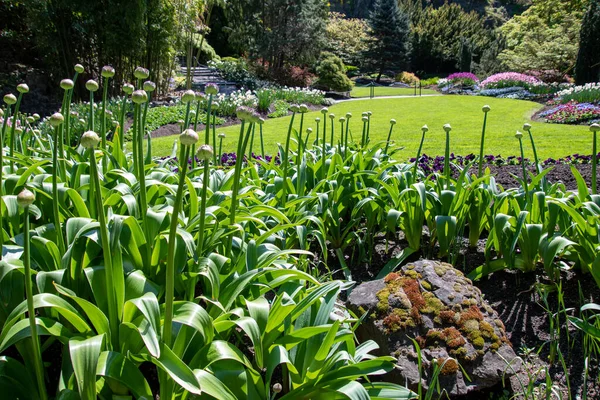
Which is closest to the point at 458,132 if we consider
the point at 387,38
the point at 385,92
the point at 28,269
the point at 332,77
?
the point at 28,269

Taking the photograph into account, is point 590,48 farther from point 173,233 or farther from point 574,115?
point 173,233

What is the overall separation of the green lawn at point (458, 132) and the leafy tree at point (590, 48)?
18.5ft

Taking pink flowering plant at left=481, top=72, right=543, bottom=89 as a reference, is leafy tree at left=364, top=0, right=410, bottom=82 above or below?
above

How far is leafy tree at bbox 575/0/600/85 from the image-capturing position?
16641 mm

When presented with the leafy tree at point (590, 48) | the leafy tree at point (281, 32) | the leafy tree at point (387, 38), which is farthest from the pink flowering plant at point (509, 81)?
the leafy tree at point (387, 38)

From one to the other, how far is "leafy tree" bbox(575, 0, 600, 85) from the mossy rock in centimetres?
1880

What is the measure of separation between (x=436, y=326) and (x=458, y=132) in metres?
7.27

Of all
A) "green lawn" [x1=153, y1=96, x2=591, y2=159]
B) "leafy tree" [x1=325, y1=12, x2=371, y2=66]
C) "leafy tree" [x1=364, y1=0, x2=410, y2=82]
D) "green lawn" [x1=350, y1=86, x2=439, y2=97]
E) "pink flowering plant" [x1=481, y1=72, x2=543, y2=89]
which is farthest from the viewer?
"leafy tree" [x1=325, y1=12, x2=371, y2=66]

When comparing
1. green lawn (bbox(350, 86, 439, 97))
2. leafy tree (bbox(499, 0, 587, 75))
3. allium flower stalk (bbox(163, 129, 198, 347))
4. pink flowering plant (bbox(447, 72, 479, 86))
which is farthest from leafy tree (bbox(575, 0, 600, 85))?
allium flower stalk (bbox(163, 129, 198, 347))

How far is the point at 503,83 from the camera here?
2067cm

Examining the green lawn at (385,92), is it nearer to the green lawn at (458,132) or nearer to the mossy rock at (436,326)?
the green lawn at (458,132)

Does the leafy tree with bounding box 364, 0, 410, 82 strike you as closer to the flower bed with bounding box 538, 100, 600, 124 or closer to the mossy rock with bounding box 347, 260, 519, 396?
the flower bed with bounding box 538, 100, 600, 124

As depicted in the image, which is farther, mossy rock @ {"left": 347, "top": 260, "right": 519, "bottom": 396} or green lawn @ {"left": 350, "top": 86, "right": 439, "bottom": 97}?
green lawn @ {"left": 350, "top": 86, "right": 439, "bottom": 97}

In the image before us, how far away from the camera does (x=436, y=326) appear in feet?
6.27
